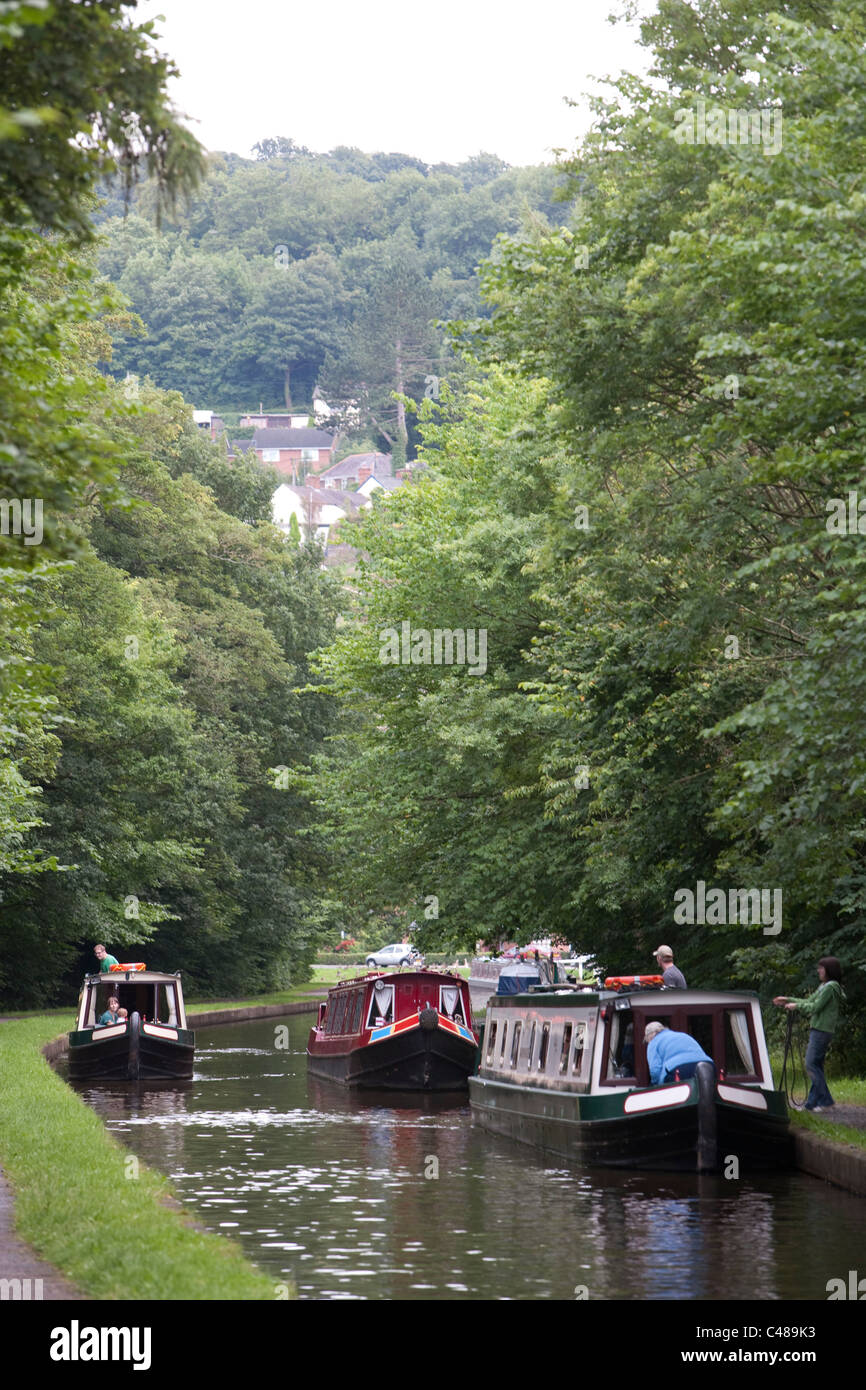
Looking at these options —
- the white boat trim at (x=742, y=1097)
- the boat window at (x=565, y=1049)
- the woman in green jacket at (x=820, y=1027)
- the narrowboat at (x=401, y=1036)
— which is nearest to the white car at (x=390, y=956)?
the narrowboat at (x=401, y=1036)

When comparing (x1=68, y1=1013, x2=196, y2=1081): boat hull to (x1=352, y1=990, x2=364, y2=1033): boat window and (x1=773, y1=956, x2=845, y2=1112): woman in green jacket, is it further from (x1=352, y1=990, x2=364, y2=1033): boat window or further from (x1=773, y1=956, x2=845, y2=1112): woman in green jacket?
(x1=773, y1=956, x2=845, y2=1112): woman in green jacket

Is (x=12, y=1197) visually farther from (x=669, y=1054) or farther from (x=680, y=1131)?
(x=669, y=1054)

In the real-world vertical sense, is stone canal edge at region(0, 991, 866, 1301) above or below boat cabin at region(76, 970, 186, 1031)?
above

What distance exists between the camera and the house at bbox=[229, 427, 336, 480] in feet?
620

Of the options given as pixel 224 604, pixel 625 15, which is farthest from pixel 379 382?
pixel 625 15

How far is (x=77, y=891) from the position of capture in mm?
44438

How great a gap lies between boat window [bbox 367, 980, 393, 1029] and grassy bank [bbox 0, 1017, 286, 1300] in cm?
1366

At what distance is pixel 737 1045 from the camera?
2048 centimetres

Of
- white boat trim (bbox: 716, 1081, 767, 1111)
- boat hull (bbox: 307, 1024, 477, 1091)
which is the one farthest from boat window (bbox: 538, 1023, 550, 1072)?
boat hull (bbox: 307, 1024, 477, 1091)

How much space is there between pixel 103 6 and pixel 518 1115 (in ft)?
55.7

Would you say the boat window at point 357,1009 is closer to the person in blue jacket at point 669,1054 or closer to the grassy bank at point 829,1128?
the person in blue jacket at point 669,1054

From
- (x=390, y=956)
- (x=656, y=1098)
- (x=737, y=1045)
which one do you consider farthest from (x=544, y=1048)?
(x=390, y=956)

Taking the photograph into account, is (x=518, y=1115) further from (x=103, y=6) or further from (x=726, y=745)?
(x=103, y=6)

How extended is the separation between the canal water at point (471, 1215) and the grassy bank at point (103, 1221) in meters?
0.75
